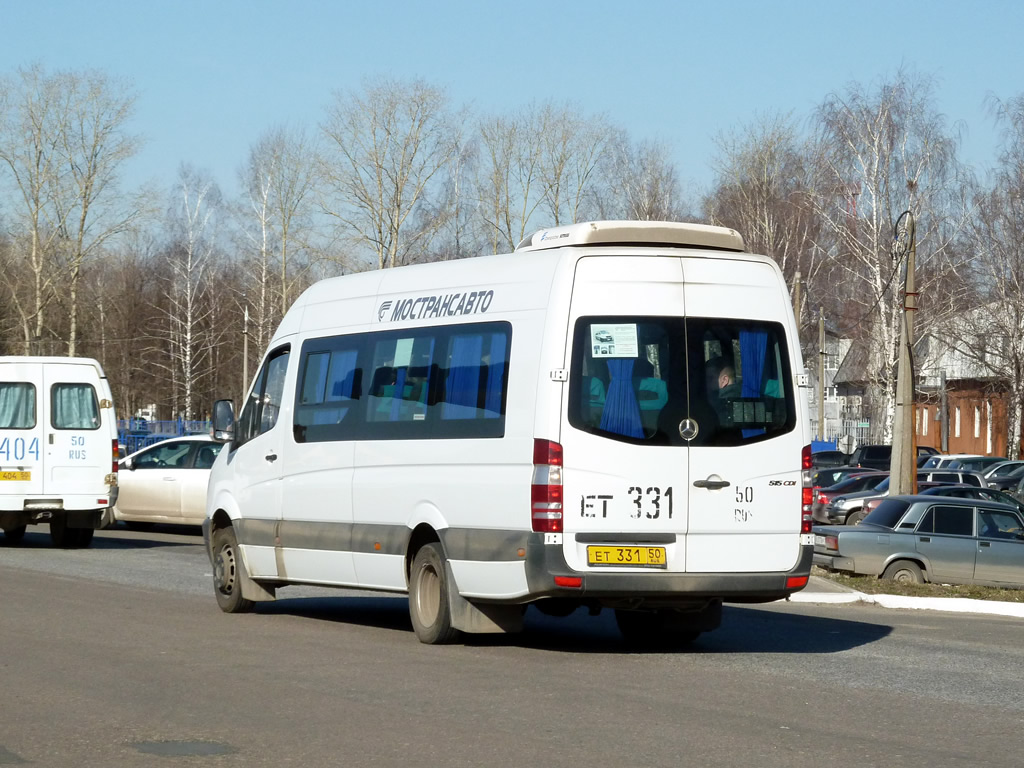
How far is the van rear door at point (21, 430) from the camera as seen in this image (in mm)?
21703

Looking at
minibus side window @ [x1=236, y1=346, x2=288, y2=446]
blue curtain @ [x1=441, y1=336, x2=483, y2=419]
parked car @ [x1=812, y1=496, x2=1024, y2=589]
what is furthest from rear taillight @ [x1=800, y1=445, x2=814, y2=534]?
parked car @ [x1=812, y1=496, x2=1024, y2=589]

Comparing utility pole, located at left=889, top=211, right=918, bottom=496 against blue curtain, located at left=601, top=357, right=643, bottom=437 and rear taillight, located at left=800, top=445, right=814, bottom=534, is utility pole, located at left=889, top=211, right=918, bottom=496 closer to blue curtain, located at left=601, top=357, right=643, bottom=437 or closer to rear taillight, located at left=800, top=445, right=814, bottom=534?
rear taillight, located at left=800, top=445, right=814, bottom=534

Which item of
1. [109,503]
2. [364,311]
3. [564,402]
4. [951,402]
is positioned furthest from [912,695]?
[951,402]

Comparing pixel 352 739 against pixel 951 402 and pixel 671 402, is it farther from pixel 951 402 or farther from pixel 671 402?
pixel 951 402

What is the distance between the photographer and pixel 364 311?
1234cm

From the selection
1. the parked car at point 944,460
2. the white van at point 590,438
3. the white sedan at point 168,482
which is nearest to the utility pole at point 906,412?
the white sedan at point 168,482

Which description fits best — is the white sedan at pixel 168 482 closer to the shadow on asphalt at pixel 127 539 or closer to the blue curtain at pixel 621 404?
the shadow on asphalt at pixel 127 539

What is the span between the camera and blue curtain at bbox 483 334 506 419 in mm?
10586

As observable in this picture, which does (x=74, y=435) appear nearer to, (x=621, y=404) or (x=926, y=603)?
(x=926, y=603)

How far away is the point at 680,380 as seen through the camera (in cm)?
1043

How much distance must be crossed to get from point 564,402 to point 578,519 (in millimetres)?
760

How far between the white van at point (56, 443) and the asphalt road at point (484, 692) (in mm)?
7932

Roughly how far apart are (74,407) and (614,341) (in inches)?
541

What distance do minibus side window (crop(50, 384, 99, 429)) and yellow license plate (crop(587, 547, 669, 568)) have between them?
44.6 feet
